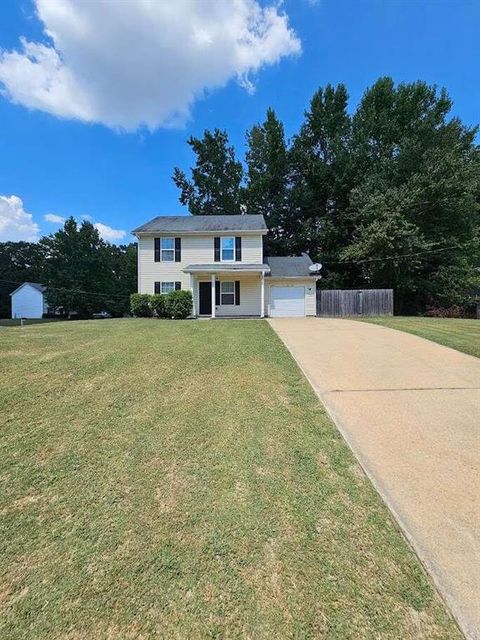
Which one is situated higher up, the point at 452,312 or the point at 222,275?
the point at 222,275

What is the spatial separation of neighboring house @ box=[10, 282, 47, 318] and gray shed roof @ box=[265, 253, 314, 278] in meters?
33.2

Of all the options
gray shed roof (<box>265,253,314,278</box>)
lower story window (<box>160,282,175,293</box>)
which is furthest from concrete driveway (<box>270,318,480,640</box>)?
lower story window (<box>160,282,175,293</box>)

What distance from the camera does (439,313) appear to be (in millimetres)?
21859

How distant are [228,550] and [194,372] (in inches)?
151

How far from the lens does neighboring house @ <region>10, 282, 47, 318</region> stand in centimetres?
4153

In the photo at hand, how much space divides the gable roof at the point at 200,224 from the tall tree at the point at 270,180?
8315 mm

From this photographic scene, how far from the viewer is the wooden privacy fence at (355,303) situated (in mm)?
20031

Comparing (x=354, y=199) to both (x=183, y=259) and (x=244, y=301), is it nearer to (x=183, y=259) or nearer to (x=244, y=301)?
(x=244, y=301)

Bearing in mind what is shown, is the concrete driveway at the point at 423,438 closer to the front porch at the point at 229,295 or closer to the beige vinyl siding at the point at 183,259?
the front porch at the point at 229,295

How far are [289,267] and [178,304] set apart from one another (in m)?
7.14

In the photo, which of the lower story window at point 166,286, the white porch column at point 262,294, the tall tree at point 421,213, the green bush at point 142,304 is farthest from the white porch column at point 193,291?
the tall tree at point 421,213

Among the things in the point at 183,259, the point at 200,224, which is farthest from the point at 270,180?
the point at 183,259

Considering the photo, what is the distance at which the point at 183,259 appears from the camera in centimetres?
1972

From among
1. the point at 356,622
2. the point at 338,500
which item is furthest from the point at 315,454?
the point at 356,622
